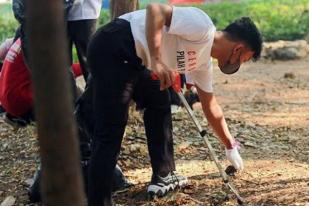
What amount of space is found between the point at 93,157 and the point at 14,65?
92 cm

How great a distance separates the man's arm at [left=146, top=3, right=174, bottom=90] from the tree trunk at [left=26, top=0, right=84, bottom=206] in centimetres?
185

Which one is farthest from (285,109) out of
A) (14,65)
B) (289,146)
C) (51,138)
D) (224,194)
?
(51,138)

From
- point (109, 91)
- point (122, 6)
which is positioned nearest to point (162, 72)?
point (109, 91)

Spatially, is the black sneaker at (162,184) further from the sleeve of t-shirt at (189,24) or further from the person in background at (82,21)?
the sleeve of t-shirt at (189,24)

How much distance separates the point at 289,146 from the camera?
Answer: 17.3ft

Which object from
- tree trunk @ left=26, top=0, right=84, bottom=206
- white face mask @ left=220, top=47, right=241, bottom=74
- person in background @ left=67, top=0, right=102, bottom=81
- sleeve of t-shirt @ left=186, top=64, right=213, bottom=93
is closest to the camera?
tree trunk @ left=26, top=0, right=84, bottom=206

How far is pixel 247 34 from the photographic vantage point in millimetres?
3568

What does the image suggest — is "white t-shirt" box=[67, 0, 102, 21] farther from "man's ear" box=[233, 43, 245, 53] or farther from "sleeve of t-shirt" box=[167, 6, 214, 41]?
"man's ear" box=[233, 43, 245, 53]

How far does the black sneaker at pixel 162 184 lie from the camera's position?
160 inches

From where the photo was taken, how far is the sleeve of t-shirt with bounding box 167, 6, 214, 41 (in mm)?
3393

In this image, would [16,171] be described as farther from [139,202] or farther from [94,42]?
[94,42]

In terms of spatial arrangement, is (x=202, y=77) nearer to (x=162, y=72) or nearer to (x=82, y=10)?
(x=162, y=72)

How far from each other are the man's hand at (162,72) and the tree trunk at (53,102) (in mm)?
1838

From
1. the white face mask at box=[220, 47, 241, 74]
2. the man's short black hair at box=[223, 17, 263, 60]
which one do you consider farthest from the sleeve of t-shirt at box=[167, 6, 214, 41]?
the white face mask at box=[220, 47, 241, 74]
